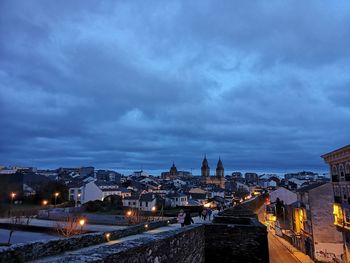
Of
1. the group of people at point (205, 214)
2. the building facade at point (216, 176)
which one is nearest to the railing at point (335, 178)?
the group of people at point (205, 214)

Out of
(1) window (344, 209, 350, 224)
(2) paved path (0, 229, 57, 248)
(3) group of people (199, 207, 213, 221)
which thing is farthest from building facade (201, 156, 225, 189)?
(1) window (344, 209, 350, 224)

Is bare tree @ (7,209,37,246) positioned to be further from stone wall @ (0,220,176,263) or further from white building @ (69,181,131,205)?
stone wall @ (0,220,176,263)

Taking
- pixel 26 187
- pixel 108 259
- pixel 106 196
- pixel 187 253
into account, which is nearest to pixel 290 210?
pixel 106 196

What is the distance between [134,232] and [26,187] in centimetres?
7041

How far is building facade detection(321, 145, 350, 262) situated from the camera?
95.6 feet

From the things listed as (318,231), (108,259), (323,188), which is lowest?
(318,231)

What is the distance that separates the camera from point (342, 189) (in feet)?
101

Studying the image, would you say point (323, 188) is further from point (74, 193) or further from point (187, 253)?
point (74, 193)

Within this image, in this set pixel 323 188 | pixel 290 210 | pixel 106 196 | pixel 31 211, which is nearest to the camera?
pixel 323 188

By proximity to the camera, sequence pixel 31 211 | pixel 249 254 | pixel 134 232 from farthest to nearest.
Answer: pixel 31 211 → pixel 134 232 → pixel 249 254

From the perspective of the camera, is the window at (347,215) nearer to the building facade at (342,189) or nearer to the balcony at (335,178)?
the building facade at (342,189)

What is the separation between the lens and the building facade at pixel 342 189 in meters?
29.1

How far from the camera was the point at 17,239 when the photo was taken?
33.4 meters

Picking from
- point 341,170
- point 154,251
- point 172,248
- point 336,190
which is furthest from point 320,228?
point 154,251
